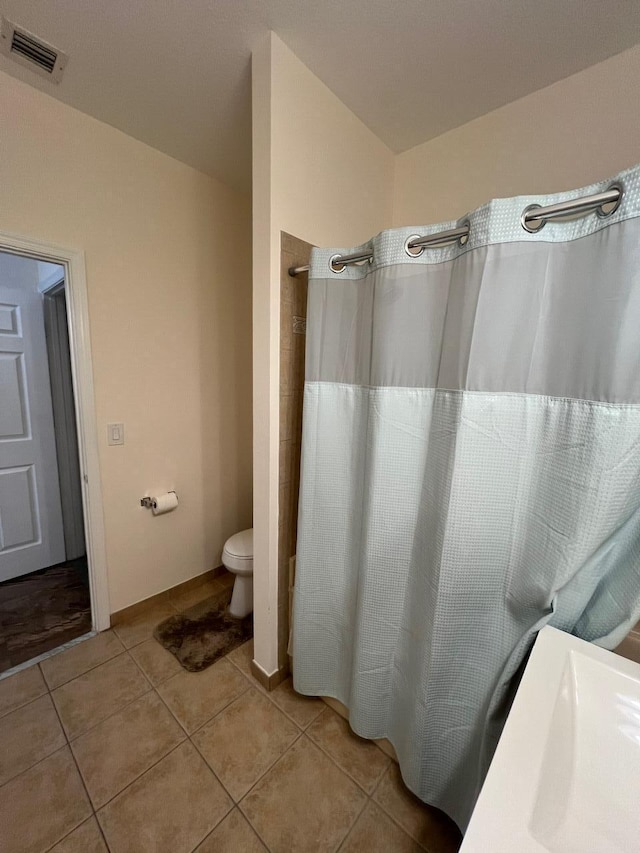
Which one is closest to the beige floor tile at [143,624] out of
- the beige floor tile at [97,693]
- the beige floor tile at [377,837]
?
the beige floor tile at [97,693]

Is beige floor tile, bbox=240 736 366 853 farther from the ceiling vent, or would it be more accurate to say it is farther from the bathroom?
the ceiling vent

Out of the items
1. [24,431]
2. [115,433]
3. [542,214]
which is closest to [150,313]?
[115,433]

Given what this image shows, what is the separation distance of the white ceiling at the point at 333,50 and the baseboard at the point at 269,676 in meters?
2.46

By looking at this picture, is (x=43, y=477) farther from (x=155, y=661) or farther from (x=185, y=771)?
(x=185, y=771)

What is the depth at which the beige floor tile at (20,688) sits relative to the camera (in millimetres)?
1392

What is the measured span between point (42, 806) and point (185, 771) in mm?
431

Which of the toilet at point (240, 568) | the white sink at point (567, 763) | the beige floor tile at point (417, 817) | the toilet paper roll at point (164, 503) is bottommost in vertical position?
the beige floor tile at point (417, 817)

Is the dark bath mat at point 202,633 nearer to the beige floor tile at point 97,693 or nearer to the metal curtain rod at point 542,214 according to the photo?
the beige floor tile at point 97,693

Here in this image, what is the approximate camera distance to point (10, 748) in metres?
1.23

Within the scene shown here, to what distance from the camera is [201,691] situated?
1480 millimetres

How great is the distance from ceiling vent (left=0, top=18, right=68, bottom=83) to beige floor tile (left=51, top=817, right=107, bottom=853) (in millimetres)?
2567

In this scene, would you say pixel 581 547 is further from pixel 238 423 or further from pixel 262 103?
pixel 238 423

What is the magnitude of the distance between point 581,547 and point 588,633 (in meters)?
0.27

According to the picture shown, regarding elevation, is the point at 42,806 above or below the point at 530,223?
below
